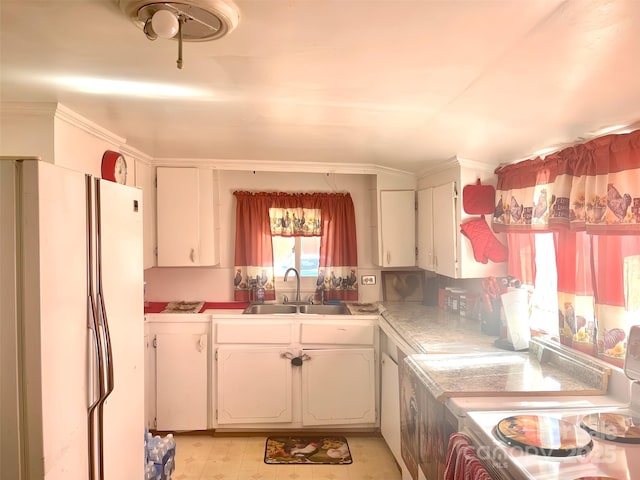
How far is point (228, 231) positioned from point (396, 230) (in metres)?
1.42

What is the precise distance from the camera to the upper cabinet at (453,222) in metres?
2.85

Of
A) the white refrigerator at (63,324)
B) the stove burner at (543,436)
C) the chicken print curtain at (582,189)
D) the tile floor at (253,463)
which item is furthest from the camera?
the tile floor at (253,463)

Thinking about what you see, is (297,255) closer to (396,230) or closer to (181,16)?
(396,230)

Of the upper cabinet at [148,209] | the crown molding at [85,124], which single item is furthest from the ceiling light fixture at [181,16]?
the upper cabinet at [148,209]

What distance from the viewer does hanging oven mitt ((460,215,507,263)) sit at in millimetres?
2836

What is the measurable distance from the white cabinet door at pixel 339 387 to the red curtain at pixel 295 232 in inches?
24.5

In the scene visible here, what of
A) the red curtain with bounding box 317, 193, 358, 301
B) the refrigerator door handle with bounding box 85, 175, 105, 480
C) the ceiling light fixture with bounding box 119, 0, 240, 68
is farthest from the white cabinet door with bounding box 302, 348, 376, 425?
the ceiling light fixture with bounding box 119, 0, 240, 68

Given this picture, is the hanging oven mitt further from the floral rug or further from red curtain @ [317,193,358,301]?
the floral rug

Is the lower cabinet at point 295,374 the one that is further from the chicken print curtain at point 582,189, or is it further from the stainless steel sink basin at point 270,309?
the chicken print curtain at point 582,189

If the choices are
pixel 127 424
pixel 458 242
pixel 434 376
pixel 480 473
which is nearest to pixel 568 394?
pixel 434 376

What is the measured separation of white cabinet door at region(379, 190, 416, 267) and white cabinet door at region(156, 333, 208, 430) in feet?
5.18

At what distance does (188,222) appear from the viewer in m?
3.45

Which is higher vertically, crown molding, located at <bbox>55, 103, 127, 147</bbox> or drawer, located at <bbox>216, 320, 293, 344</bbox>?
crown molding, located at <bbox>55, 103, 127, 147</bbox>

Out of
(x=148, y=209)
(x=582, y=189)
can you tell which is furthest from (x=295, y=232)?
(x=582, y=189)
